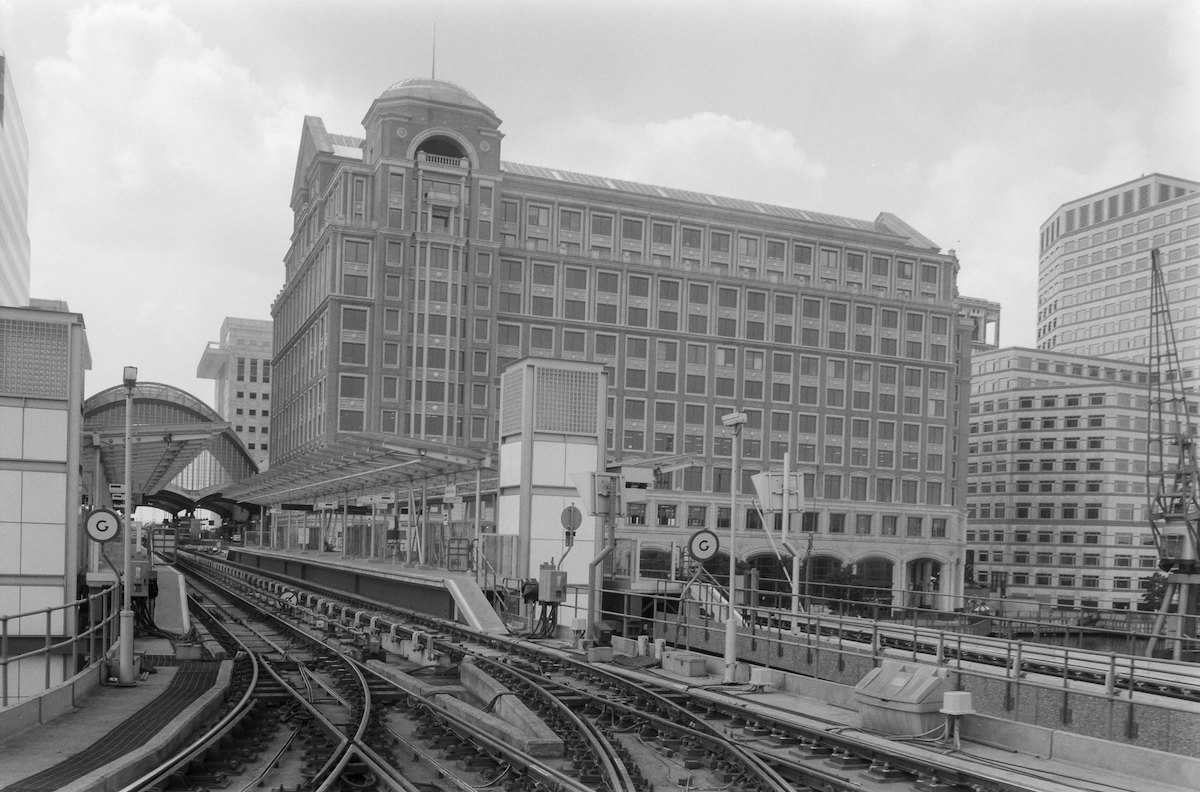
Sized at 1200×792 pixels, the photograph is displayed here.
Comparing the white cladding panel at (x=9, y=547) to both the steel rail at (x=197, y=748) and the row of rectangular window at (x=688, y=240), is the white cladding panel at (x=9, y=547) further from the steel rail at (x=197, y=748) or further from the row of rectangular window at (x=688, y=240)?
the row of rectangular window at (x=688, y=240)

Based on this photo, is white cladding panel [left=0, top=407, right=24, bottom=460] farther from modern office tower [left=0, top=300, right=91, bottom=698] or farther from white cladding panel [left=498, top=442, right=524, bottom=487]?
white cladding panel [left=498, top=442, right=524, bottom=487]

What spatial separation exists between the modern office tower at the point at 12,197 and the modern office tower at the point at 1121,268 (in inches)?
4010

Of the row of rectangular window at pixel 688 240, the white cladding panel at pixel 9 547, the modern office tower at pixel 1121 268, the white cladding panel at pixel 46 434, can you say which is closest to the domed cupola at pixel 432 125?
the row of rectangular window at pixel 688 240

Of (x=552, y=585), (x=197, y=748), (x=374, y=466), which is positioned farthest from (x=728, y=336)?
(x=197, y=748)

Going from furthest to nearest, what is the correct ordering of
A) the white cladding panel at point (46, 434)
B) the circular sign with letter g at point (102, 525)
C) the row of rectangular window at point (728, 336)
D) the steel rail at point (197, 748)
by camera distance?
the row of rectangular window at point (728, 336) → the white cladding panel at point (46, 434) → the circular sign with letter g at point (102, 525) → the steel rail at point (197, 748)

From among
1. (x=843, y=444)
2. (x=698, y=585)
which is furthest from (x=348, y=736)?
(x=843, y=444)

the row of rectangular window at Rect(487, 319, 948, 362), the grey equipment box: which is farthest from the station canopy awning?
the row of rectangular window at Rect(487, 319, 948, 362)

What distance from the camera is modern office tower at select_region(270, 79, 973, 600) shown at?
273 ft

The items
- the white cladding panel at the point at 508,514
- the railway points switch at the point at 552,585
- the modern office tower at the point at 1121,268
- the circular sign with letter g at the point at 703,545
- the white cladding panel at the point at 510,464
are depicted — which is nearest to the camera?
the circular sign with letter g at the point at 703,545

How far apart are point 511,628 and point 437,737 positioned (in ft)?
43.2

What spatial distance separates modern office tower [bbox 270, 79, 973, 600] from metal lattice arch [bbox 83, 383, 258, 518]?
458 inches

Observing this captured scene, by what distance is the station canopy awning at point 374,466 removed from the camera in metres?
31.0

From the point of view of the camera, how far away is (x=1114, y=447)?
103 meters

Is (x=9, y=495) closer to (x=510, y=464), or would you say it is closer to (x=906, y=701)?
(x=510, y=464)
